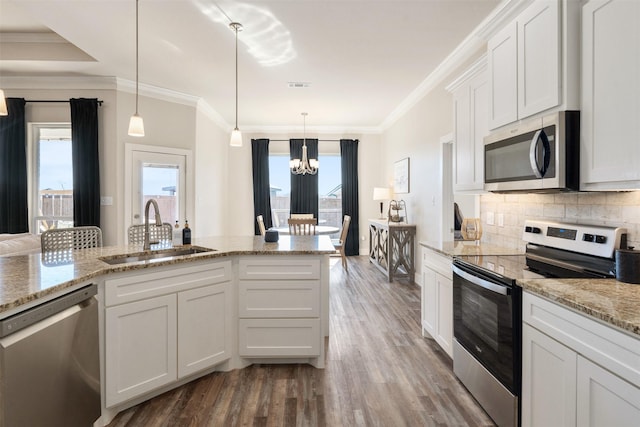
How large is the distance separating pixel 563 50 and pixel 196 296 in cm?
262

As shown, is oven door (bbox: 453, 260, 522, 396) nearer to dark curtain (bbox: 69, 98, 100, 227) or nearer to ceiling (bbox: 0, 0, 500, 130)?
ceiling (bbox: 0, 0, 500, 130)

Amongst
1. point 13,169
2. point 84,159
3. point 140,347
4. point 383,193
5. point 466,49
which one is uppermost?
point 466,49

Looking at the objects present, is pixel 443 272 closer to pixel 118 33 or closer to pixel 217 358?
pixel 217 358

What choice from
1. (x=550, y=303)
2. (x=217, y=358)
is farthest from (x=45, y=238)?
(x=550, y=303)

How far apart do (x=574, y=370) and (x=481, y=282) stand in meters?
0.67

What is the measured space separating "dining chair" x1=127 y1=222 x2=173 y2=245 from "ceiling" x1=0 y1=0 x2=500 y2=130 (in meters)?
1.87

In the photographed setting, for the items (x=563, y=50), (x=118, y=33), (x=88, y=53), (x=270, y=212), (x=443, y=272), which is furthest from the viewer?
(x=270, y=212)

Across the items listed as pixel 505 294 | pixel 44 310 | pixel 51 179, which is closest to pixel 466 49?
pixel 505 294

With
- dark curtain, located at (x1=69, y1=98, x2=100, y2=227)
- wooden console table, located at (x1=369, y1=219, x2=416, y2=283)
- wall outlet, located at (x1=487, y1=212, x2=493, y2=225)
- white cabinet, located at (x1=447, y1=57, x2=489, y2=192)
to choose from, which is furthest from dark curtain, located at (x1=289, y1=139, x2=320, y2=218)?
wall outlet, located at (x1=487, y1=212, x2=493, y2=225)

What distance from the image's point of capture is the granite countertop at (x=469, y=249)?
2494 mm

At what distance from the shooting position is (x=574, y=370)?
134cm

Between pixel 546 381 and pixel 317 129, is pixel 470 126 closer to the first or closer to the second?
pixel 546 381

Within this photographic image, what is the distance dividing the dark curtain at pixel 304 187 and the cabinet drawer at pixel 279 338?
197 inches

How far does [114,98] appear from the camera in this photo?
4.56m
